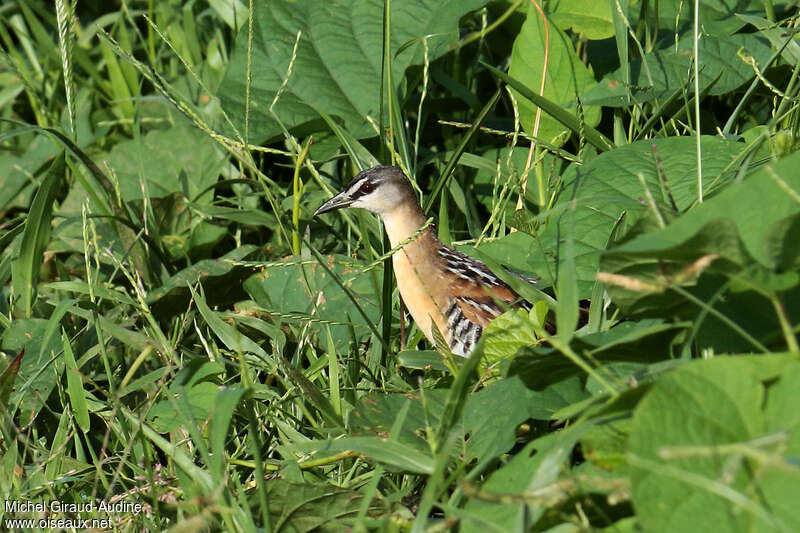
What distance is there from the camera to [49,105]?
234 inches

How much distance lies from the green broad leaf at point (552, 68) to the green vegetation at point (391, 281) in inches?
0.6

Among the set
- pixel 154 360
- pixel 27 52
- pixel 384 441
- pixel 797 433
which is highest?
pixel 27 52

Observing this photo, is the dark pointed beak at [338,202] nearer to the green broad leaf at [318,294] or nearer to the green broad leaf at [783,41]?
the green broad leaf at [318,294]

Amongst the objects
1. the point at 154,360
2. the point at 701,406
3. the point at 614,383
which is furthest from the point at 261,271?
the point at 701,406

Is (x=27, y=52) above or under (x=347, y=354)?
above

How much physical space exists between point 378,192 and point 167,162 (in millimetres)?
1701

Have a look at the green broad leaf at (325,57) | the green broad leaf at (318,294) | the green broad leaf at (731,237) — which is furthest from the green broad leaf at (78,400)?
the green broad leaf at (731,237)

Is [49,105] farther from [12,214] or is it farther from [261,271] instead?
[261,271]

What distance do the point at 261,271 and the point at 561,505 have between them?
98.9 inches

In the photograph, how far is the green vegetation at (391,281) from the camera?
2160mm

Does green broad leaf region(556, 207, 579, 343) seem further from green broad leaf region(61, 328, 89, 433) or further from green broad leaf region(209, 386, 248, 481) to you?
green broad leaf region(61, 328, 89, 433)

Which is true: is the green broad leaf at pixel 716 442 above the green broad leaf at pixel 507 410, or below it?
above

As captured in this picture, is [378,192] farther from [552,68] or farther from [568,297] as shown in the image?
[568,297]

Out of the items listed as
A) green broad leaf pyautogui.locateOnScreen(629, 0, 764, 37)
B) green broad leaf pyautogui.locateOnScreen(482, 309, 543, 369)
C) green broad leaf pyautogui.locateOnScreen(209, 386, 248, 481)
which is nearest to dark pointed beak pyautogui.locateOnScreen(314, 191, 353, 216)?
green broad leaf pyautogui.locateOnScreen(482, 309, 543, 369)
